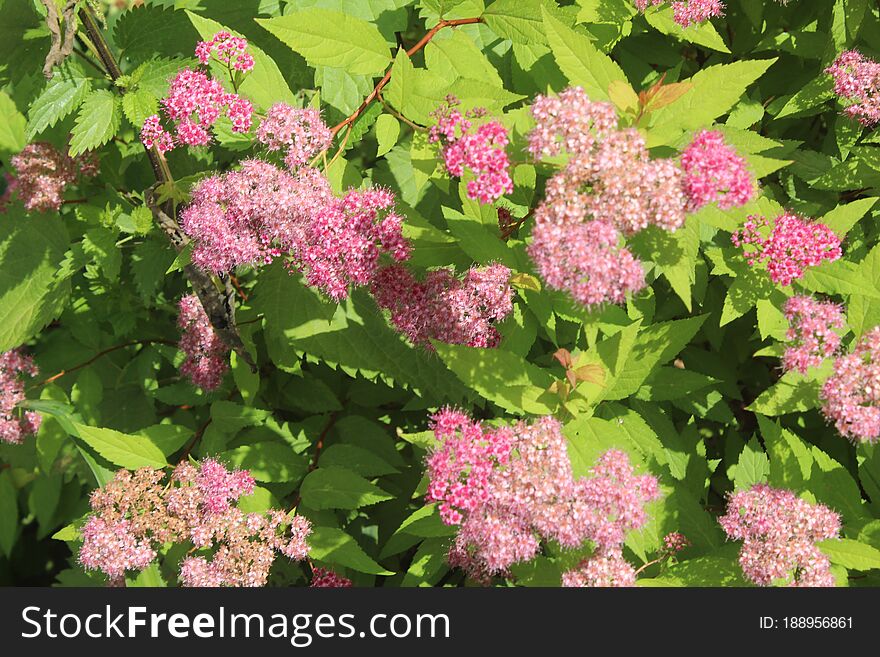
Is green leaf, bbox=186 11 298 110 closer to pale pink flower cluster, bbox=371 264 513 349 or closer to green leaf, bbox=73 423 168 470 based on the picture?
pale pink flower cluster, bbox=371 264 513 349

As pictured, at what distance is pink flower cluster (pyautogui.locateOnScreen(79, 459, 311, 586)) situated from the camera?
283 cm

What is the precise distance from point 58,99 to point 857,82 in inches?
124

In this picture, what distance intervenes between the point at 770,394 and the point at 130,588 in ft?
9.22

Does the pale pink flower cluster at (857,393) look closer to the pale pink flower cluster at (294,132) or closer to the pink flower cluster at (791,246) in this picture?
the pink flower cluster at (791,246)

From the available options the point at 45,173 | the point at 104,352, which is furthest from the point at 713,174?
the point at 104,352

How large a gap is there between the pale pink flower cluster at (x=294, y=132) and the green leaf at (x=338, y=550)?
1.47 m

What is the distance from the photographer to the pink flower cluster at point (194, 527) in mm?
2828

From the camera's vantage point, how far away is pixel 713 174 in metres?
2.16

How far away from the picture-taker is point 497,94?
260cm

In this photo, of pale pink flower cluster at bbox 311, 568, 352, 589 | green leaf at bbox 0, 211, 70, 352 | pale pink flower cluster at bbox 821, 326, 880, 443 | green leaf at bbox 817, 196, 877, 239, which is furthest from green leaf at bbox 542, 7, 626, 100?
green leaf at bbox 0, 211, 70, 352

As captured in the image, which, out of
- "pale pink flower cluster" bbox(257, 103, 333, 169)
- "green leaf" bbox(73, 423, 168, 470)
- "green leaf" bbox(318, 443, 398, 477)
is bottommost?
"green leaf" bbox(318, 443, 398, 477)

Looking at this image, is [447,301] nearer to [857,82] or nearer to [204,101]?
[204,101]

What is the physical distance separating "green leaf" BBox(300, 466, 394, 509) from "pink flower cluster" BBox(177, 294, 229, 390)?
736mm

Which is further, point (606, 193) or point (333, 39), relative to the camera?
point (333, 39)
